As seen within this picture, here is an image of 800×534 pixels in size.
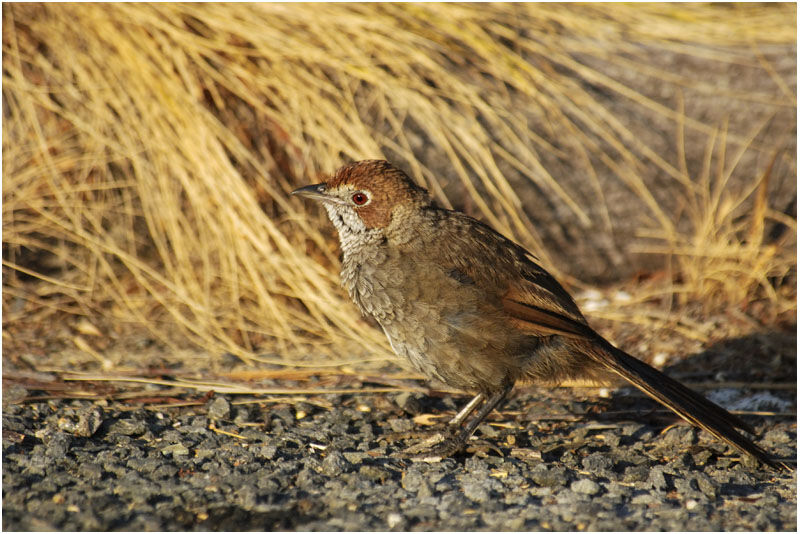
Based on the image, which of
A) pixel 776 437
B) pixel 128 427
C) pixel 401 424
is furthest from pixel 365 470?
pixel 776 437

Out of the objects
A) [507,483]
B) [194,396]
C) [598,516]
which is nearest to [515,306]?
[507,483]

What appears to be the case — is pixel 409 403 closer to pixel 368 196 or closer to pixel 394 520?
pixel 368 196

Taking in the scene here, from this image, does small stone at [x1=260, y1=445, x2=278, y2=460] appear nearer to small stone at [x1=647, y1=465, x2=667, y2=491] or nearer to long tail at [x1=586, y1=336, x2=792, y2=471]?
long tail at [x1=586, y1=336, x2=792, y2=471]

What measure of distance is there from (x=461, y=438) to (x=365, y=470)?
0.54 metres

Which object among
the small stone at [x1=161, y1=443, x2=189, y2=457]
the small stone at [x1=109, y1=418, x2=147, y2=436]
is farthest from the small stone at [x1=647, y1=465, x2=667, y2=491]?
the small stone at [x1=109, y1=418, x2=147, y2=436]

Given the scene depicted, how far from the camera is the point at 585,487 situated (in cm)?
336

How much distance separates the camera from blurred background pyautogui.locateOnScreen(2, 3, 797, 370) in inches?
209

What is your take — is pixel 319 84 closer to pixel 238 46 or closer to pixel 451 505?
pixel 238 46

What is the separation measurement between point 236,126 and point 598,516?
11.3ft

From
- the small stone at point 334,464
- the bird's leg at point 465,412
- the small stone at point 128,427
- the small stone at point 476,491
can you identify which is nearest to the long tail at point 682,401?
the bird's leg at point 465,412

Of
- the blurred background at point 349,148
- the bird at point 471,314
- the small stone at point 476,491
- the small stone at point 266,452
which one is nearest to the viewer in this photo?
the small stone at point 476,491

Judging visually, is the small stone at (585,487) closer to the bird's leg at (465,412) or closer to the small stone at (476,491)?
the small stone at (476,491)

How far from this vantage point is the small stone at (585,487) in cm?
334

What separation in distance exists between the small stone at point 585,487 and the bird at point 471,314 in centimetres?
52
